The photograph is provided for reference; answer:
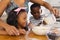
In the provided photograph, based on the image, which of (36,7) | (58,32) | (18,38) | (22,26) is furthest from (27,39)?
(36,7)

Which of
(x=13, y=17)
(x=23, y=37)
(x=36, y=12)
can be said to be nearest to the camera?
(x=23, y=37)

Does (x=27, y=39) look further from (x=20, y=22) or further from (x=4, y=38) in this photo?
(x=20, y=22)

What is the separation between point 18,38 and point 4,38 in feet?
0.32

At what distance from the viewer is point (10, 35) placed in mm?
1208

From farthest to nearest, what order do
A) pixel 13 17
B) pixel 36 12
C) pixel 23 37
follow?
1. pixel 36 12
2. pixel 13 17
3. pixel 23 37

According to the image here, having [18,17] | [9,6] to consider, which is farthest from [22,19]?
[9,6]

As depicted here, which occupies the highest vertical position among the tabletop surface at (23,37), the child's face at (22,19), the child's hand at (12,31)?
the child's face at (22,19)

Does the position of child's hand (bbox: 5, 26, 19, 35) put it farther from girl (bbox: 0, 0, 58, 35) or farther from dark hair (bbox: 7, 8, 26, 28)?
dark hair (bbox: 7, 8, 26, 28)

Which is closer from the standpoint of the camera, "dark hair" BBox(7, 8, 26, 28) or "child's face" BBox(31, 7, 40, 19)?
"dark hair" BBox(7, 8, 26, 28)

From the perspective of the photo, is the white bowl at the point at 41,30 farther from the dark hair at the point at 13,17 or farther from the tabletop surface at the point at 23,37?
the dark hair at the point at 13,17

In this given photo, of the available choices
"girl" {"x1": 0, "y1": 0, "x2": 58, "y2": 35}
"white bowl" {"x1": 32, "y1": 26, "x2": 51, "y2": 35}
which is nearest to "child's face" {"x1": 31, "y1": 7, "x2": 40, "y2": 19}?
"girl" {"x1": 0, "y1": 0, "x2": 58, "y2": 35}

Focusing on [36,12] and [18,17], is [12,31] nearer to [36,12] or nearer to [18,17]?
[18,17]

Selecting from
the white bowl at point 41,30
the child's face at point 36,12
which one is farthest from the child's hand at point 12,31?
the child's face at point 36,12

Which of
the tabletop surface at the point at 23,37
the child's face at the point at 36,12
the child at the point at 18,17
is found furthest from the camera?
the child's face at the point at 36,12
